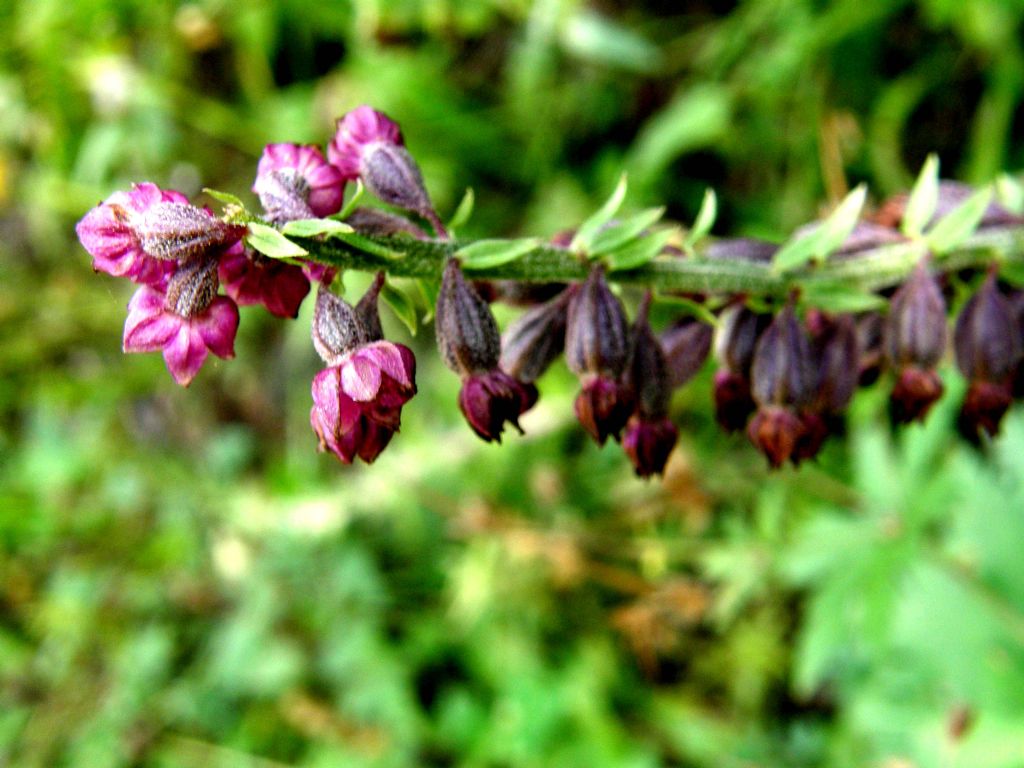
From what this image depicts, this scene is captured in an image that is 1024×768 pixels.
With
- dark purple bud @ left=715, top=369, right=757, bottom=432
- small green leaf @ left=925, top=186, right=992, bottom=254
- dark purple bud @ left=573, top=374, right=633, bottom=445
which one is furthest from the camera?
dark purple bud @ left=715, top=369, right=757, bottom=432

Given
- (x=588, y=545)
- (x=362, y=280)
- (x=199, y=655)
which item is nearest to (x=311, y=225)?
(x=362, y=280)

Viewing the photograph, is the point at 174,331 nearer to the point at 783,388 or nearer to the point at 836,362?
the point at 783,388

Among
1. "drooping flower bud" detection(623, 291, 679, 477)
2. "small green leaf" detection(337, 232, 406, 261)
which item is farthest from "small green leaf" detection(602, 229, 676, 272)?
"small green leaf" detection(337, 232, 406, 261)

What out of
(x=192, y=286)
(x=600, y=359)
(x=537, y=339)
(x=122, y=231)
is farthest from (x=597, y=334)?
(x=122, y=231)

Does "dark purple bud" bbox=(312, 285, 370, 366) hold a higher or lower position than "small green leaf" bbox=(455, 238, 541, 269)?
lower

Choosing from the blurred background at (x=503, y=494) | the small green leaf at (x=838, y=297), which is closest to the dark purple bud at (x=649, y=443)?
the small green leaf at (x=838, y=297)

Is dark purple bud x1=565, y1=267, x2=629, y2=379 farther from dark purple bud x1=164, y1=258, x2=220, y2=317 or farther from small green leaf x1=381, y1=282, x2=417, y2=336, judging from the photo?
dark purple bud x1=164, y1=258, x2=220, y2=317

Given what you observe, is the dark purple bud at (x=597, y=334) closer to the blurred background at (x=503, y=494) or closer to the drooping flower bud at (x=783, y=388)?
the drooping flower bud at (x=783, y=388)
